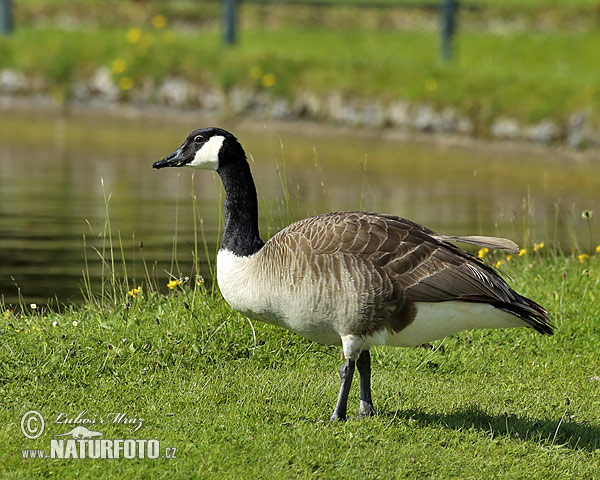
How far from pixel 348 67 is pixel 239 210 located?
1434 centimetres

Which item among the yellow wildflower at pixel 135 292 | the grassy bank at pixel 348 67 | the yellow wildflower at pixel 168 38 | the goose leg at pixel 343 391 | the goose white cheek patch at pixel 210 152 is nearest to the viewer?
the goose leg at pixel 343 391

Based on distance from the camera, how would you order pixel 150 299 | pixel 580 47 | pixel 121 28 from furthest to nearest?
pixel 121 28 < pixel 580 47 < pixel 150 299

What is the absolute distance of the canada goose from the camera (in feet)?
22.5

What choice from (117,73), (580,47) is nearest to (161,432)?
(117,73)

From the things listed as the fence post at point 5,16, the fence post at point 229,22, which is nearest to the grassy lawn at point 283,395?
the fence post at point 229,22

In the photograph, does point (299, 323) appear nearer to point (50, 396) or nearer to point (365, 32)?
point (50, 396)

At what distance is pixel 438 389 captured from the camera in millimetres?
8094

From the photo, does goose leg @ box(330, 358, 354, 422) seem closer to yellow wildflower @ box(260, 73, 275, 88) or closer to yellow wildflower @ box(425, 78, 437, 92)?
yellow wildflower @ box(425, 78, 437, 92)

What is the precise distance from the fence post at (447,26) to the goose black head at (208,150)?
640 inches

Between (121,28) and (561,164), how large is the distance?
12800mm

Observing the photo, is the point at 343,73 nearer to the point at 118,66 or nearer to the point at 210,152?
the point at 118,66

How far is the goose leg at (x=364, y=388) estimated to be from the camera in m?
7.24

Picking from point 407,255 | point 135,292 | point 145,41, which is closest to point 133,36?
point 145,41

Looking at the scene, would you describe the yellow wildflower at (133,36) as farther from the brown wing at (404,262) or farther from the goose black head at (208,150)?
the brown wing at (404,262)
